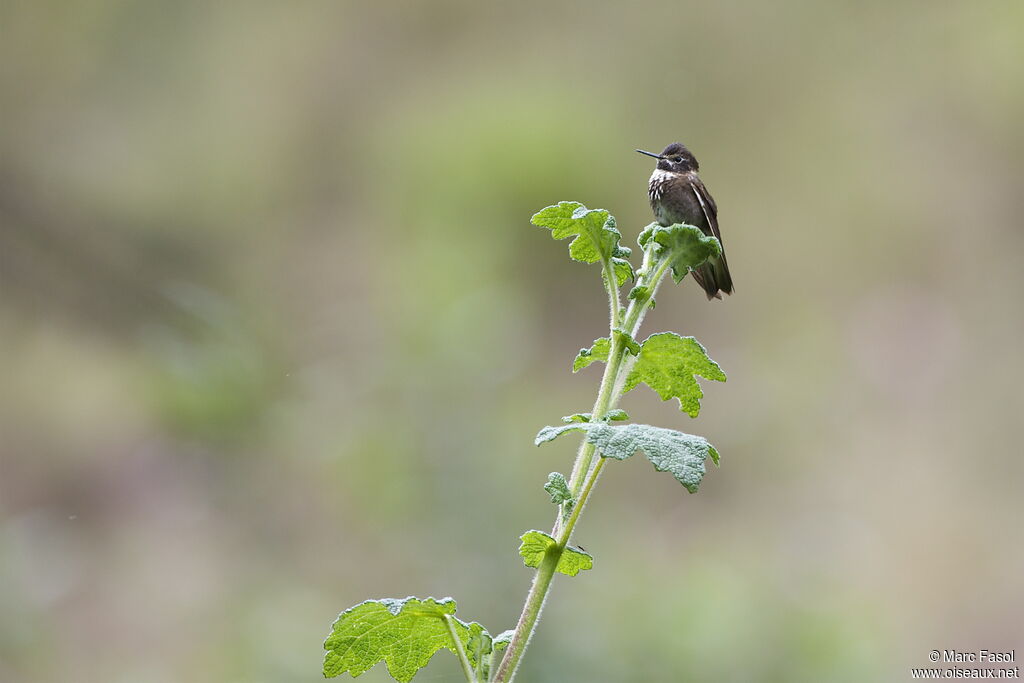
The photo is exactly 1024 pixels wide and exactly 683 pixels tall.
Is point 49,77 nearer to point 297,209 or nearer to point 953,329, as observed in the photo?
point 297,209

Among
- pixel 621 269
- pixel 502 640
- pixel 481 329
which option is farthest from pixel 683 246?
pixel 481 329

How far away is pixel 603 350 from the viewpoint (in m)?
0.36

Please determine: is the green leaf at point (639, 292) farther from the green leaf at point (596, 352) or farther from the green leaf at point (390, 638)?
the green leaf at point (390, 638)

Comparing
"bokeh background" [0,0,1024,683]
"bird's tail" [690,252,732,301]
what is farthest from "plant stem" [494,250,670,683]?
"bokeh background" [0,0,1024,683]

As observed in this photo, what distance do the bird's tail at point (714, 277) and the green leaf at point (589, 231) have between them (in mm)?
132

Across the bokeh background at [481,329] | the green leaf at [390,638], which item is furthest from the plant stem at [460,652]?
the bokeh background at [481,329]

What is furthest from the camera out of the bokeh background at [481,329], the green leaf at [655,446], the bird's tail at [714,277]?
the bokeh background at [481,329]

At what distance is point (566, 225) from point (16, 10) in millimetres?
2770

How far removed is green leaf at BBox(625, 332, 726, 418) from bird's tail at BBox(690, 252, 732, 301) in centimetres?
13

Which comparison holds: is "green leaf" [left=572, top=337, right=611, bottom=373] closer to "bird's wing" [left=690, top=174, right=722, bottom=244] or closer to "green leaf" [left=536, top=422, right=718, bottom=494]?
"green leaf" [left=536, top=422, right=718, bottom=494]

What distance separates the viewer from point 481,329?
1170 millimetres

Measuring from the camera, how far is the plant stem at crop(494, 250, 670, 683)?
0.30m

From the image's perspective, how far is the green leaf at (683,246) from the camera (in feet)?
1.12

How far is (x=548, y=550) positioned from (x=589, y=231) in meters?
0.12
